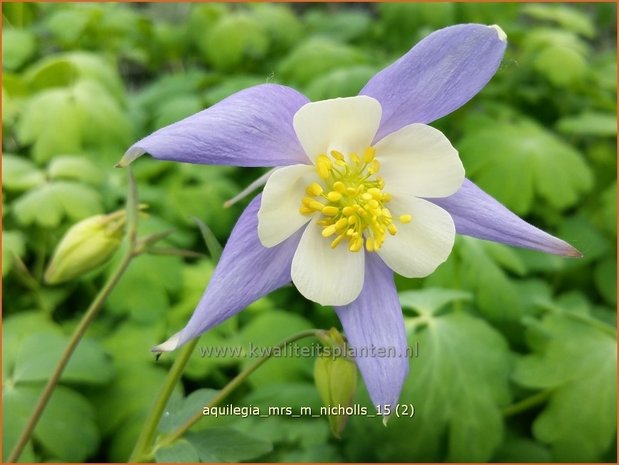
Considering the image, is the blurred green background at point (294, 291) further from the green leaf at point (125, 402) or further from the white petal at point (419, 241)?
the white petal at point (419, 241)

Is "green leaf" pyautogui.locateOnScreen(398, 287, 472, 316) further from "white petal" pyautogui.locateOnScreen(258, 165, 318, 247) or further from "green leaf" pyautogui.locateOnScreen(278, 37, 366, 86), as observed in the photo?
"green leaf" pyautogui.locateOnScreen(278, 37, 366, 86)

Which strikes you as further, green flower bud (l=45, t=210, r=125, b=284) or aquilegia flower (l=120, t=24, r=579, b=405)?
green flower bud (l=45, t=210, r=125, b=284)

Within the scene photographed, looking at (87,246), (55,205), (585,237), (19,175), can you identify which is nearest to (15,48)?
(19,175)

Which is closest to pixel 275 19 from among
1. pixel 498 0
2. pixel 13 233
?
pixel 498 0

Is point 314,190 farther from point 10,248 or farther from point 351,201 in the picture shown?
point 10,248

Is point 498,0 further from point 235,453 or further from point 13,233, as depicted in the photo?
point 235,453

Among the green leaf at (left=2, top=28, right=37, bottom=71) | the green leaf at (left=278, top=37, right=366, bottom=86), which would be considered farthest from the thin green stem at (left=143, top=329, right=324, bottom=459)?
the green leaf at (left=2, top=28, right=37, bottom=71)
